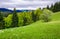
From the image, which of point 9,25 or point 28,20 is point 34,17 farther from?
point 9,25

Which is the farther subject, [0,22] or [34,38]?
[0,22]

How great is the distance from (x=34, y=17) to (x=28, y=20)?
6.93 m

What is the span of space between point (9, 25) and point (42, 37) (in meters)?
78.5

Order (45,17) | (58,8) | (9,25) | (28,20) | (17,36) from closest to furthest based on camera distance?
(17,36) < (45,17) < (9,25) < (28,20) < (58,8)

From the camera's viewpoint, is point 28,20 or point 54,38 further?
point 28,20

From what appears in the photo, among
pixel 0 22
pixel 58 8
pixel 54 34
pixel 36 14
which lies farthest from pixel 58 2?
pixel 54 34

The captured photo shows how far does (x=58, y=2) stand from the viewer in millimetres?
151250

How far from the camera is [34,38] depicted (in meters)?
27.1

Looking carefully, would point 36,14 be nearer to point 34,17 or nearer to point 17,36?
point 34,17

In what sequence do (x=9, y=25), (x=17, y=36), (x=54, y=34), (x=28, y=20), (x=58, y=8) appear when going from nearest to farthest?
(x=17, y=36) < (x=54, y=34) < (x=9, y=25) < (x=28, y=20) < (x=58, y=8)

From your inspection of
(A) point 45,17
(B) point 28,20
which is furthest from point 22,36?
(B) point 28,20

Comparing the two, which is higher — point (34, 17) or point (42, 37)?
point (42, 37)

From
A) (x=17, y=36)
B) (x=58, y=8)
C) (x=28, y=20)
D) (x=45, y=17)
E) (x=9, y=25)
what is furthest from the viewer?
(x=58, y=8)

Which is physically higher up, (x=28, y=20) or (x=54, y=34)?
(x=54, y=34)
